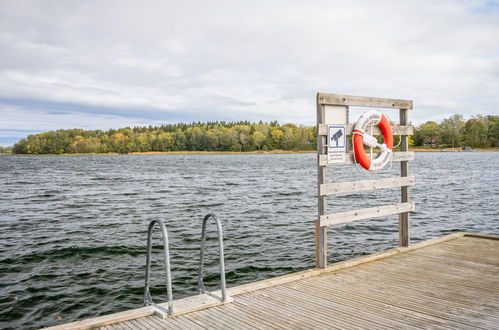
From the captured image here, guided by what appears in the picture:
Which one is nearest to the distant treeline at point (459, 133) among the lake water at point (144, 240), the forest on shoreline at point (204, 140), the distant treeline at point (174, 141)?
the forest on shoreline at point (204, 140)

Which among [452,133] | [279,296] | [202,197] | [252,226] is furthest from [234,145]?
[279,296]

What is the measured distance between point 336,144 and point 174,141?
131735 millimetres

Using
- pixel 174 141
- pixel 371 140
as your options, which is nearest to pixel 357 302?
pixel 371 140

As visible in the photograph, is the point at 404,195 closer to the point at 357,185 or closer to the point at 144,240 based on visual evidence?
the point at 357,185

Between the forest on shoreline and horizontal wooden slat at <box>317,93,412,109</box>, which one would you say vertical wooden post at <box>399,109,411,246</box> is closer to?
horizontal wooden slat at <box>317,93,412,109</box>

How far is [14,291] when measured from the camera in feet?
23.1

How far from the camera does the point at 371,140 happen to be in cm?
550

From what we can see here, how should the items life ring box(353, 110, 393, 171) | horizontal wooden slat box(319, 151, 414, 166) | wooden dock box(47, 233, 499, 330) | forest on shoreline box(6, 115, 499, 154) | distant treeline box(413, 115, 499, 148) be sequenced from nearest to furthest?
1. wooden dock box(47, 233, 499, 330)
2. horizontal wooden slat box(319, 151, 414, 166)
3. life ring box(353, 110, 393, 171)
4. distant treeline box(413, 115, 499, 148)
5. forest on shoreline box(6, 115, 499, 154)

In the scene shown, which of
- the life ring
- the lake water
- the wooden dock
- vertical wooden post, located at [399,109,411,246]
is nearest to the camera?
the wooden dock

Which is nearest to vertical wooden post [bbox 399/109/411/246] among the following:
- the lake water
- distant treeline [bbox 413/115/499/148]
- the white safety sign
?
the lake water

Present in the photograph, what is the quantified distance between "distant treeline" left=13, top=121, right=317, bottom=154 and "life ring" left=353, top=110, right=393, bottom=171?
117 meters

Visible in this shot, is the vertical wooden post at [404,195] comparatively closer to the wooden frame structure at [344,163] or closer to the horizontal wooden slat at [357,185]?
the wooden frame structure at [344,163]

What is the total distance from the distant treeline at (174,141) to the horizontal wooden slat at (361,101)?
116780mm

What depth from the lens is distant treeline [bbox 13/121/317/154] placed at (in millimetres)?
125500
